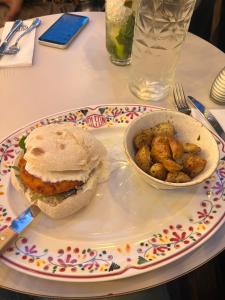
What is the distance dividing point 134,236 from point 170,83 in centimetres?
53

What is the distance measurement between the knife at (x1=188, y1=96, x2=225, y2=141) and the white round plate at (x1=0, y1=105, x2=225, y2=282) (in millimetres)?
79

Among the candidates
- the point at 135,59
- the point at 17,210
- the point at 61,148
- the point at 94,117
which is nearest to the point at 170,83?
the point at 135,59

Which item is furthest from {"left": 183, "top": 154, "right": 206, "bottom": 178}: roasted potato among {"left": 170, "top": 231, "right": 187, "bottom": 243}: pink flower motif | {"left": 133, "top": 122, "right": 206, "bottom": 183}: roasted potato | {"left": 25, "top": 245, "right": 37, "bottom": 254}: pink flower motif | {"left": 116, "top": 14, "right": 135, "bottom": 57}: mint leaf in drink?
{"left": 116, "top": 14, "right": 135, "bottom": 57}: mint leaf in drink

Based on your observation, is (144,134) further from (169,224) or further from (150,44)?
(150,44)

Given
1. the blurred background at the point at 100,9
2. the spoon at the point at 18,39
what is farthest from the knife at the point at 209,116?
the blurred background at the point at 100,9

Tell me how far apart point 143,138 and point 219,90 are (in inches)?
13.9

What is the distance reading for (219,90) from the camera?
915 millimetres

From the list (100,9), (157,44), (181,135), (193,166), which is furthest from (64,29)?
(100,9)

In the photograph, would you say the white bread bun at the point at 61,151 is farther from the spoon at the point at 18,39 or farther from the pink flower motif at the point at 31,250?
the spoon at the point at 18,39

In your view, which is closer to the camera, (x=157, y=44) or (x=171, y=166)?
(x=171, y=166)

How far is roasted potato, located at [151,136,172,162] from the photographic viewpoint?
25.9 inches

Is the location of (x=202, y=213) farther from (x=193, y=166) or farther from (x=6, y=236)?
(x=6, y=236)

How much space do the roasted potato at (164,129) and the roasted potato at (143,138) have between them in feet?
0.04

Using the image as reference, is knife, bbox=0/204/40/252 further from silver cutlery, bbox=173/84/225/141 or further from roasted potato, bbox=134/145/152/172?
silver cutlery, bbox=173/84/225/141
